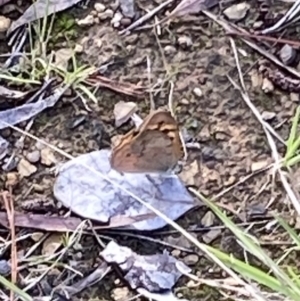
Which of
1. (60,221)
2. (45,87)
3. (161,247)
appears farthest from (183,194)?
(45,87)

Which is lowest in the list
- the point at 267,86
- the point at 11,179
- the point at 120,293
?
the point at 120,293

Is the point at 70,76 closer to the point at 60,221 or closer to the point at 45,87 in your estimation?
the point at 45,87

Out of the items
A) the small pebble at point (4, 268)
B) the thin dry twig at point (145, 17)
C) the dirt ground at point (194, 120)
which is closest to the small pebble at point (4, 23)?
the dirt ground at point (194, 120)

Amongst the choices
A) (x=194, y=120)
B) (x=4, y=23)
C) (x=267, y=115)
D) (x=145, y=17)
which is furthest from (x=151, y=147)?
(x=4, y=23)

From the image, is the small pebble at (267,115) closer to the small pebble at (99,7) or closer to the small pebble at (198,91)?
the small pebble at (198,91)

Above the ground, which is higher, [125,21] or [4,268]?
[125,21]

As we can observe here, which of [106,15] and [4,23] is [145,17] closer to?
[106,15]

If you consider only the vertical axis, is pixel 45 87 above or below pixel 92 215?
above
